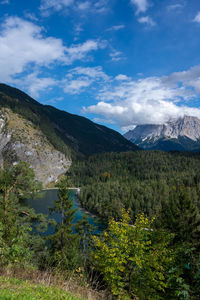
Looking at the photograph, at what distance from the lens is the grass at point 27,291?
5.14m

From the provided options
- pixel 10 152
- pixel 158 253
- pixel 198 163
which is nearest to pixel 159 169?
pixel 198 163

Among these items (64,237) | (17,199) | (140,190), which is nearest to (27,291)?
(17,199)

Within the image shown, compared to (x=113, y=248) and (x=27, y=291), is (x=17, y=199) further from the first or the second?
(x=27, y=291)

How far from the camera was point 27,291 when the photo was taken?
5.80 m

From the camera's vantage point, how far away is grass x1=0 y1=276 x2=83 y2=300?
5.14 meters

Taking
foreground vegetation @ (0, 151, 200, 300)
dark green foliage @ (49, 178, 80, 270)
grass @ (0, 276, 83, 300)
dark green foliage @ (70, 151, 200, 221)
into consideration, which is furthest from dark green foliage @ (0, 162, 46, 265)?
dark green foliage @ (70, 151, 200, 221)

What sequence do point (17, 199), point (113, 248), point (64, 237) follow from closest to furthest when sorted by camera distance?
point (113, 248) < point (17, 199) < point (64, 237)

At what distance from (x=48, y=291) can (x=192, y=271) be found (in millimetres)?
5447

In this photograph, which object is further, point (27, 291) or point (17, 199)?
point (17, 199)

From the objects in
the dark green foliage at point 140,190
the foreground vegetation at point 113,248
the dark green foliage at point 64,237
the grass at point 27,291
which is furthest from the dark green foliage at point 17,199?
the dark green foliage at point 140,190

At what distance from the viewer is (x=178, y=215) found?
87.5ft

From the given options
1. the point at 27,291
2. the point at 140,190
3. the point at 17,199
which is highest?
the point at 27,291

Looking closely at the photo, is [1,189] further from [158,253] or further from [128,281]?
[158,253]

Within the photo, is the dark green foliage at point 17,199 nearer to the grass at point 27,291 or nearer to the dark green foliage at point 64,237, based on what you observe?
the dark green foliage at point 64,237
